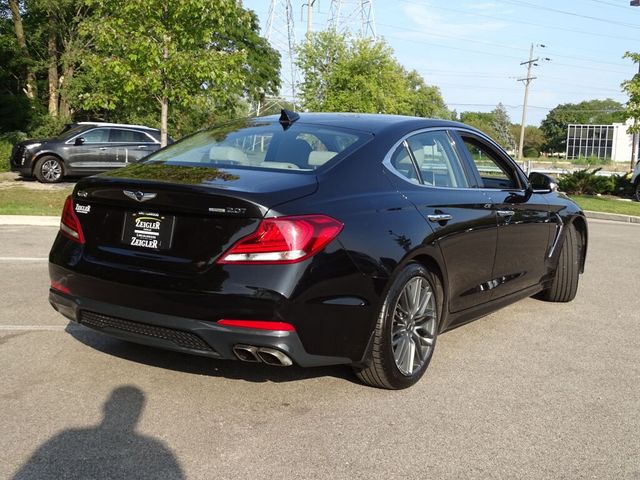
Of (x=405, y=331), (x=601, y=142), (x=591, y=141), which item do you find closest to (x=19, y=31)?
(x=405, y=331)

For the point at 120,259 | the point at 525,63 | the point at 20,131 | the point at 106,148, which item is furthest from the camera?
the point at 525,63

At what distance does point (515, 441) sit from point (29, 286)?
4904mm

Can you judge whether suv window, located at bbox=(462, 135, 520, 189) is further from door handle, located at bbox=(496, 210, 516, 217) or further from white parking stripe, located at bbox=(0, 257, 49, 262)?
white parking stripe, located at bbox=(0, 257, 49, 262)

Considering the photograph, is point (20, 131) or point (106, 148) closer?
point (106, 148)

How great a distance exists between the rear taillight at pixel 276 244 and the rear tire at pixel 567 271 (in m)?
3.70

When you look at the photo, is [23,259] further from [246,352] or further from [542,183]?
[542,183]

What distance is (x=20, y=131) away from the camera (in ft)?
103

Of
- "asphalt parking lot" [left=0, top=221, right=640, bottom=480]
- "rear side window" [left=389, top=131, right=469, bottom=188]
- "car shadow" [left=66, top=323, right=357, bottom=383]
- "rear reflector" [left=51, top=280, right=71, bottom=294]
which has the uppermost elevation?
"rear side window" [left=389, top=131, right=469, bottom=188]

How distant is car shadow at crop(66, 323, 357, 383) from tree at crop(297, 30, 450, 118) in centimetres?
2970

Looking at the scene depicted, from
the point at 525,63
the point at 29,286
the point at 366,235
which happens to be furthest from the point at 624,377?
the point at 525,63

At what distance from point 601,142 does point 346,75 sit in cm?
8489

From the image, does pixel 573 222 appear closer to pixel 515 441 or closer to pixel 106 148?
pixel 515 441

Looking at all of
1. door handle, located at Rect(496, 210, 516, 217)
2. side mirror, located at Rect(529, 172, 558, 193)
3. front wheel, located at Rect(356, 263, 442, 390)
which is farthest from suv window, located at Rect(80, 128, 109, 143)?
front wheel, located at Rect(356, 263, 442, 390)

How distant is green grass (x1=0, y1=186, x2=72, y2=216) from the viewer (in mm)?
12883
